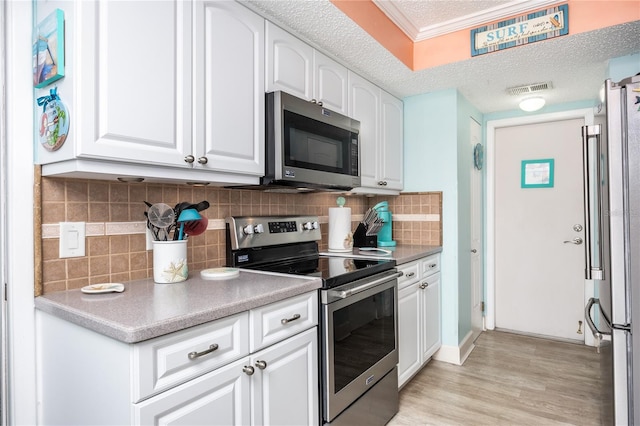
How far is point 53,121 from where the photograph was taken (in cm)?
122

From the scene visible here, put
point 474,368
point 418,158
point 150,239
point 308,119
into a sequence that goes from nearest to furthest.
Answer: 1. point 150,239
2. point 308,119
3. point 474,368
4. point 418,158

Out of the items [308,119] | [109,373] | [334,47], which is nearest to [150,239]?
[109,373]

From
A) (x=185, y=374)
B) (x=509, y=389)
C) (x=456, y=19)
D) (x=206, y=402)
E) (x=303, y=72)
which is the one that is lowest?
(x=509, y=389)

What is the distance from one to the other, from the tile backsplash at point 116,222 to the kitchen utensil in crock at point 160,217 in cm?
11

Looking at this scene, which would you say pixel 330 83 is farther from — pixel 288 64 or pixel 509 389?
pixel 509 389

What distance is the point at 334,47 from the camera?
2162 millimetres

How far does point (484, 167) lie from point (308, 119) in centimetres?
239

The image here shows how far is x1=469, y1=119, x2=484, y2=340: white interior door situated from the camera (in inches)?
132

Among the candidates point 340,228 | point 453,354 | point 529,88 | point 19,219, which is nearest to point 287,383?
point 19,219

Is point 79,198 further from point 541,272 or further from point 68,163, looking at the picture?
point 541,272

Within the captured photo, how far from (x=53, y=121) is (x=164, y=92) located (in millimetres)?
356

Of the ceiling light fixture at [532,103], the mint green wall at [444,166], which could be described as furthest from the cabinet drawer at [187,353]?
the ceiling light fixture at [532,103]

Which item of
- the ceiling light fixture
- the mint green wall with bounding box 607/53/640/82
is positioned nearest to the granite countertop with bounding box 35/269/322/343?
the mint green wall with bounding box 607/53/640/82

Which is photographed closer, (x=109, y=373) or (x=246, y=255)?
(x=109, y=373)
